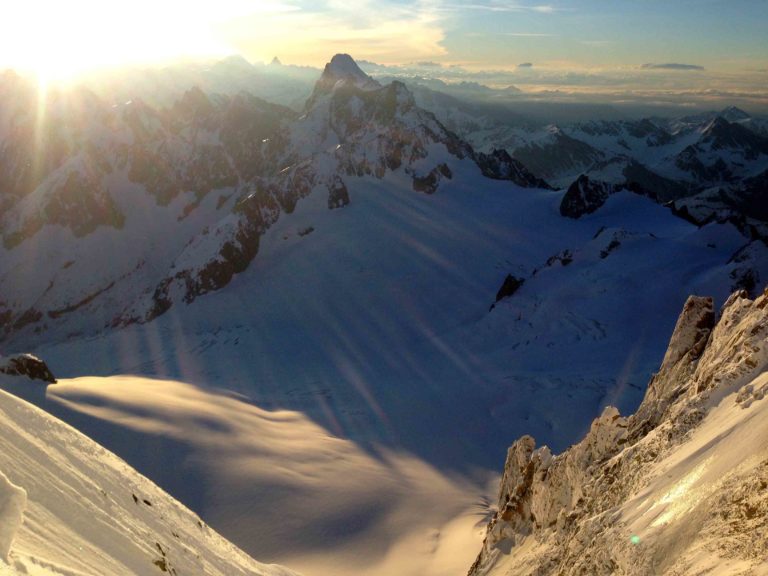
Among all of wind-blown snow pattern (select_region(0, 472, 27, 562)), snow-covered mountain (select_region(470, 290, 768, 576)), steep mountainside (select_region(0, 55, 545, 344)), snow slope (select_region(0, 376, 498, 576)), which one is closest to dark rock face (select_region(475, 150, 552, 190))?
steep mountainside (select_region(0, 55, 545, 344))

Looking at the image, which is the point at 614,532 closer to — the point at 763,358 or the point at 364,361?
the point at 763,358

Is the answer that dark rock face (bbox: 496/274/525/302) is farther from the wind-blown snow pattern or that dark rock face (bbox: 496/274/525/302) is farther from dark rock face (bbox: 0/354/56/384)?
the wind-blown snow pattern

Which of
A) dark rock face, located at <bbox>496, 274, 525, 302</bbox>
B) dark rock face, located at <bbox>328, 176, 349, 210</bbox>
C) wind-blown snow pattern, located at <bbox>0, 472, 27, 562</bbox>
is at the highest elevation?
dark rock face, located at <bbox>328, 176, 349, 210</bbox>

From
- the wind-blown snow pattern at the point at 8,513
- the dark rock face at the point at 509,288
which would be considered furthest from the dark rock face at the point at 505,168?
the wind-blown snow pattern at the point at 8,513

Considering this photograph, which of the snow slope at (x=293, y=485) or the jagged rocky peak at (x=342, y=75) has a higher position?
the jagged rocky peak at (x=342, y=75)

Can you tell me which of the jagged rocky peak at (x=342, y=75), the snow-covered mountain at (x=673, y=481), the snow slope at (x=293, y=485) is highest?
the jagged rocky peak at (x=342, y=75)

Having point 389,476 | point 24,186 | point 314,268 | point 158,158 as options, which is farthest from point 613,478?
point 24,186

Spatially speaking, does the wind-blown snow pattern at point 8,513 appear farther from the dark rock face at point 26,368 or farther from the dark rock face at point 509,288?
the dark rock face at point 509,288
